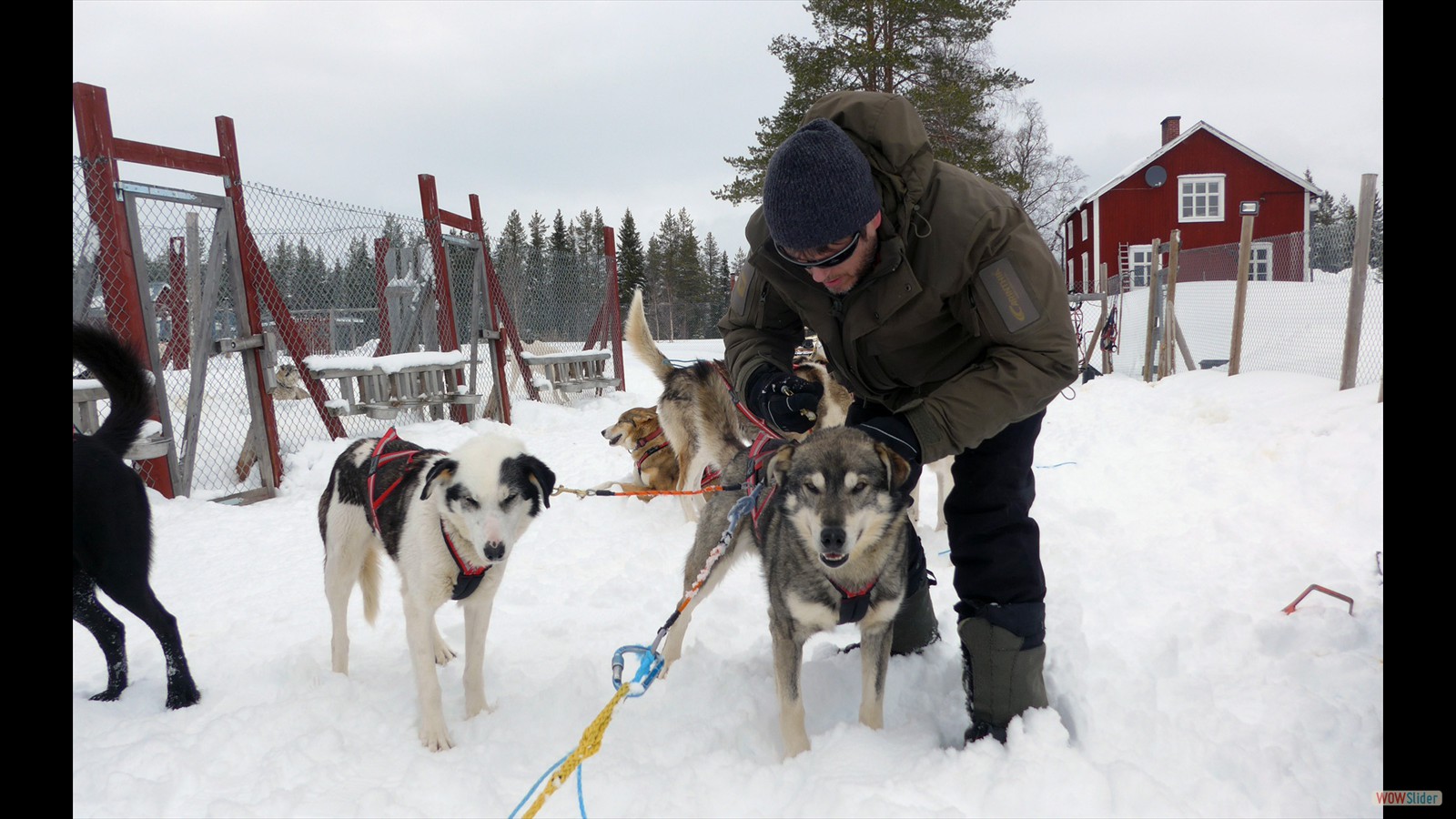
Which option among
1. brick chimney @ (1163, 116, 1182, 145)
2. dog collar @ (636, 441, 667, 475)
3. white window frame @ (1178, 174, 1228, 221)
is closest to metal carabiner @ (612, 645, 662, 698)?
dog collar @ (636, 441, 667, 475)

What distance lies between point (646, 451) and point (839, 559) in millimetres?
4266

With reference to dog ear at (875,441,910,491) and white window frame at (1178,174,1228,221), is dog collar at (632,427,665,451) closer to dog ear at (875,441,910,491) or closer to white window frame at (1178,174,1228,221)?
dog ear at (875,441,910,491)

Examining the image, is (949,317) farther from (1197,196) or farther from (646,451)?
(1197,196)

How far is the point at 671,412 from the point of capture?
246 inches

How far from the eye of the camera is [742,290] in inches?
118

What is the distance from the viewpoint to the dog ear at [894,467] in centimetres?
249

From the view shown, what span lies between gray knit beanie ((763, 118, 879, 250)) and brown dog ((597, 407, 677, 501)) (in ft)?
14.4

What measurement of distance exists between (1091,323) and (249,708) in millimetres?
28921

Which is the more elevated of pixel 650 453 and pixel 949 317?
pixel 949 317

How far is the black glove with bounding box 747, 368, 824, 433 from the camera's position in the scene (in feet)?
9.25

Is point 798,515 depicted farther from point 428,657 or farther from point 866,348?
point 428,657

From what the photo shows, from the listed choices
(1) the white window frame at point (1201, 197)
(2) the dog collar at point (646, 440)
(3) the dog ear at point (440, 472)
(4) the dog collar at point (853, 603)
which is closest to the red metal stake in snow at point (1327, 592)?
(4) the dog collar at point (853, 603)


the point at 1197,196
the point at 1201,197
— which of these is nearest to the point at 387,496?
the point at 1197,196
